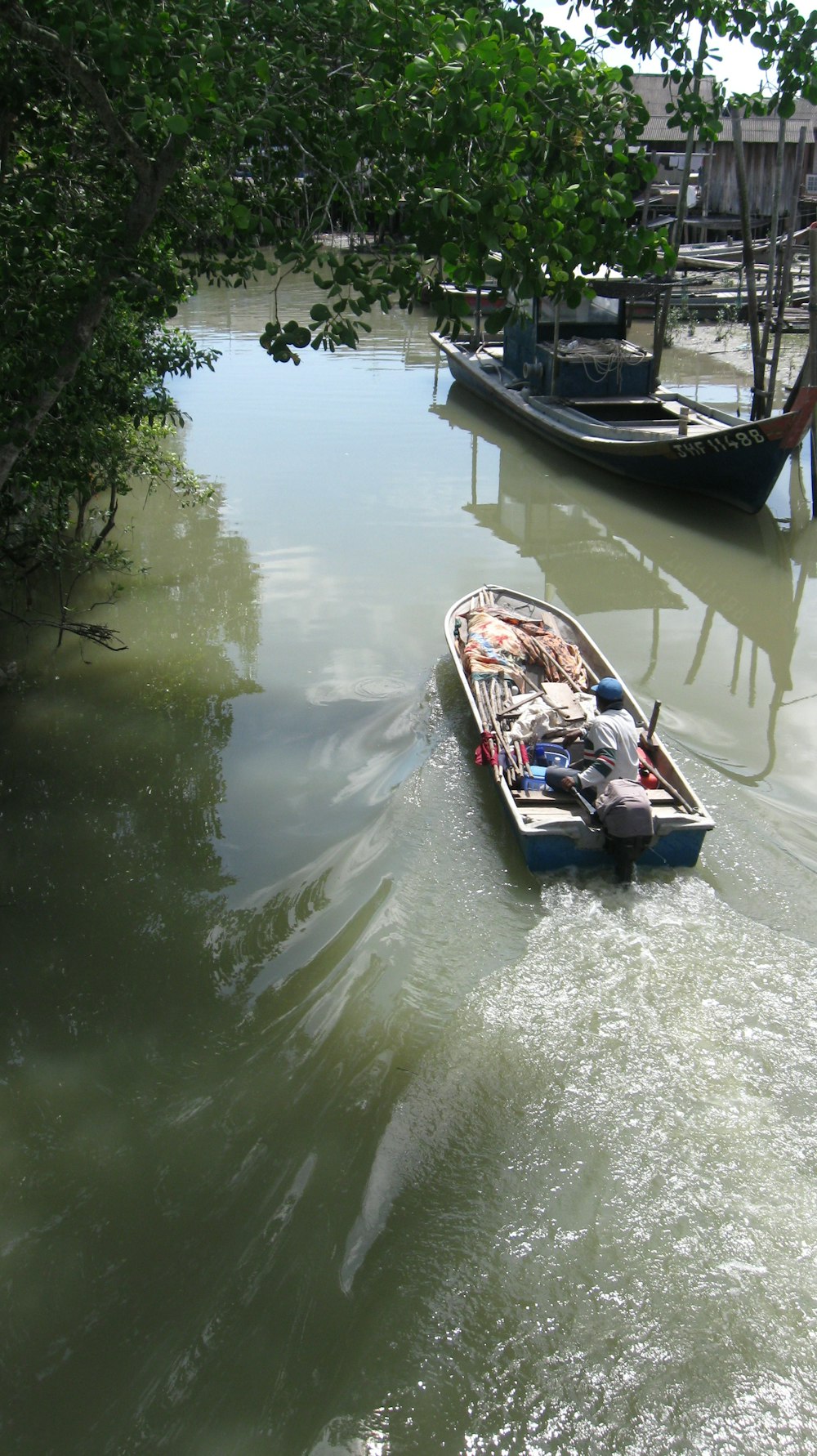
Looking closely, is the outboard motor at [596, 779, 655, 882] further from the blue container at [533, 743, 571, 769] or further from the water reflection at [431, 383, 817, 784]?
the water reflection at [431, 383, 817, 784]

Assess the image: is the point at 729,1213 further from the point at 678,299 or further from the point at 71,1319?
the point at 678,299

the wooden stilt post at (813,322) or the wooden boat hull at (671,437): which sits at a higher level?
the wooden stilt post at (813,322)

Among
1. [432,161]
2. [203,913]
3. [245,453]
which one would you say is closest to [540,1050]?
[203,913]

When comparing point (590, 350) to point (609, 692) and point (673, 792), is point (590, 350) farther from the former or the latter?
point (673, 792)

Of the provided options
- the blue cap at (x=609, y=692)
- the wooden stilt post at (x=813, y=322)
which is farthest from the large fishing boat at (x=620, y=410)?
the blue cap at (x=609, y=692)

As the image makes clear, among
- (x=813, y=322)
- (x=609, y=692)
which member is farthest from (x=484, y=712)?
(x=813, y=322)

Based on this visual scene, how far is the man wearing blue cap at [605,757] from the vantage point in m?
7.03

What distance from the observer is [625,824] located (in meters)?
6.50

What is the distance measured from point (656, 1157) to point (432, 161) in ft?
15.1

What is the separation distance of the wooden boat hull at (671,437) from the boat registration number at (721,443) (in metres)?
0.01

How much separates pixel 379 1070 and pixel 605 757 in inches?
110

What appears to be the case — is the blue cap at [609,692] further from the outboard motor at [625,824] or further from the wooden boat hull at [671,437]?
the wooden boat hull at [671,437]

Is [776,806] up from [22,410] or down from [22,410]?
down

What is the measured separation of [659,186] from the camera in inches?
1129
